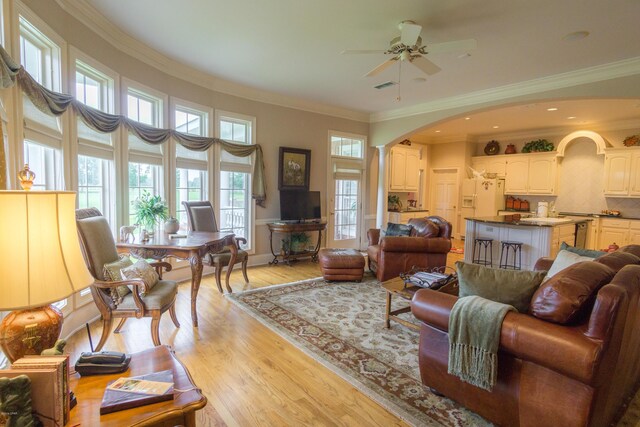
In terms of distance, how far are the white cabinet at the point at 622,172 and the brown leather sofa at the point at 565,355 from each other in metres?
6.48

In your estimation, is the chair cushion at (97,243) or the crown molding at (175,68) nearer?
the chair cushion at (97,243)

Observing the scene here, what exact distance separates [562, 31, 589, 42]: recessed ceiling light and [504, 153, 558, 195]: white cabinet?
5173mm

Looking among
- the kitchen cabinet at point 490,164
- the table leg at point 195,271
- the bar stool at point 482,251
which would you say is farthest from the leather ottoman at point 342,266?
the kitchen cabinet at point 490,164

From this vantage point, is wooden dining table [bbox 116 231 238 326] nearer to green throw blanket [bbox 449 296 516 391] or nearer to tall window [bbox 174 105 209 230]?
tall window [bbox 174 105 209 230]

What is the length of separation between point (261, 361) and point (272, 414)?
0.64 meters

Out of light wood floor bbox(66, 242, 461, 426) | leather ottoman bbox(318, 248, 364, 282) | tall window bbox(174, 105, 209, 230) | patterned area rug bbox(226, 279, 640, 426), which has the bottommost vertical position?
light wood floor bbox(66, 242, 461, 426)

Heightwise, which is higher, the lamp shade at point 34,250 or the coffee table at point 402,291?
the lamp shade at point 34,250

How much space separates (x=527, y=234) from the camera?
548 cm

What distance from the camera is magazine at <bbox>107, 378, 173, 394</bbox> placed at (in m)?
1.23

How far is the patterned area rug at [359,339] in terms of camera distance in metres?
2.09

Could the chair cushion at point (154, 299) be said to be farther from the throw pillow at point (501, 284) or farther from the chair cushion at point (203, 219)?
the throw pillow at point (501, 284)

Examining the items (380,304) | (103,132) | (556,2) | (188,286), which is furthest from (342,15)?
(188,286)

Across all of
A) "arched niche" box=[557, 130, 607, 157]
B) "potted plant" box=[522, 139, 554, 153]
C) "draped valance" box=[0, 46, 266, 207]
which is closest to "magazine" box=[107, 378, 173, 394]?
"draped valance" box=[0, 46, 266, 207]

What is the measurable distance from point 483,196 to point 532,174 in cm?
119
